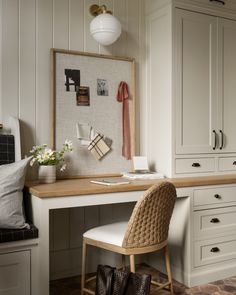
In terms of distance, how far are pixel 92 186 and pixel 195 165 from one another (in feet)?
3.23

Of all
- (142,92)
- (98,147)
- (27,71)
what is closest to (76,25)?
(27,71)

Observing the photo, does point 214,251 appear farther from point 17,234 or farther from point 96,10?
point 96,10

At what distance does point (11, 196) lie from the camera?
2.29 meters

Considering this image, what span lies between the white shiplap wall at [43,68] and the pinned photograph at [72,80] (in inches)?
5.9

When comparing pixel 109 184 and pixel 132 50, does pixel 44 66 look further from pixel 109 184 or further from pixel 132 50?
pixel 109 184

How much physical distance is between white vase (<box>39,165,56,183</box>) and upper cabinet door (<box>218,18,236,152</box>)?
144cm

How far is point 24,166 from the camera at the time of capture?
2385 mm

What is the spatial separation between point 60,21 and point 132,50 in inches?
25.9

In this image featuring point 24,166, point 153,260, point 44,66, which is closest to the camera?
point 24,166

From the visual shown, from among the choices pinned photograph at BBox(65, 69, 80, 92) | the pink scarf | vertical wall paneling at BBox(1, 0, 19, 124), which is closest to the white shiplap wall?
vertical wall paneling at BBox(1, 0, 19, 124)

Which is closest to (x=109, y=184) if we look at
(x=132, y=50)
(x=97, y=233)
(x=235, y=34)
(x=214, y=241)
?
(x=97, y=233)

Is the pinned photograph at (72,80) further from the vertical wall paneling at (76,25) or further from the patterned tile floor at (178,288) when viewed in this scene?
the patterned tile floor at (178,288)

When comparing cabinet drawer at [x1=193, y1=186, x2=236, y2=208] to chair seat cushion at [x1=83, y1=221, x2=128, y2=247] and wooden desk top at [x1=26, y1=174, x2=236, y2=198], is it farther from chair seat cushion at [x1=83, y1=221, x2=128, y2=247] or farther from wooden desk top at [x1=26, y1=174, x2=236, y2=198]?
chair seat cushion at [x1=83, y1=221, x2=128, y2=247]

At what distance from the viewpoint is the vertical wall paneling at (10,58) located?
2.74 metres
